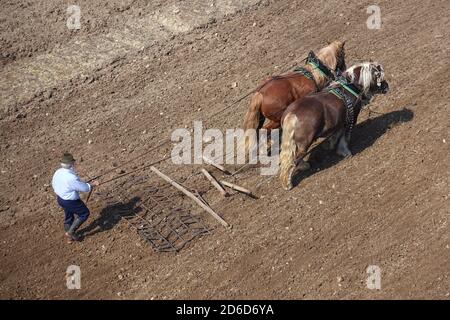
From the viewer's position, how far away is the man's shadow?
988 cm

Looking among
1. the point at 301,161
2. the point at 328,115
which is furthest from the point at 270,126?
the point at 328,115

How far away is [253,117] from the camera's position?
1034cm

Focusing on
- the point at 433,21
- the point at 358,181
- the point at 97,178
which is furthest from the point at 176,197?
the point at 433,21

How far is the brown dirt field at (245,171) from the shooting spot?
9.00 metres

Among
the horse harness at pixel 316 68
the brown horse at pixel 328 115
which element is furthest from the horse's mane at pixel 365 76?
the horse harness at pixel 316 68

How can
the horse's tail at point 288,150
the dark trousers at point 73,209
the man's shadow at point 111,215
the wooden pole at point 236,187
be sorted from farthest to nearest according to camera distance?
the wooden pole at point 236,187 → the man's shadow at point 111,215 → the horse's tail at point 288,150 → the dark trousers at point 73,209

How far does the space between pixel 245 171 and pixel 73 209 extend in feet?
10.7

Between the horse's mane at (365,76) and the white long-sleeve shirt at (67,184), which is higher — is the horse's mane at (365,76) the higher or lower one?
the lower one

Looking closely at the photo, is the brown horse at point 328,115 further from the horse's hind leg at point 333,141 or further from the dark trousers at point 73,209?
the dark trousers at point 73,209

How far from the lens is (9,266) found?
368 inches

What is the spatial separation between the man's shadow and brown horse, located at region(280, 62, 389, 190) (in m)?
2.70

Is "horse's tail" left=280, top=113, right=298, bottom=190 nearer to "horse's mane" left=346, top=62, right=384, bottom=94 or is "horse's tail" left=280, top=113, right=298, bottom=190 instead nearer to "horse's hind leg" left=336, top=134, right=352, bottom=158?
"horse's hind leg" left=336, top=134, right=352, bottom=158

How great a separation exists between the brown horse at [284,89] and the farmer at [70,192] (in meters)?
3.19

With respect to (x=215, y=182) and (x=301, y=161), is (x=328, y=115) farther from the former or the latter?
(x=215, y=182)
